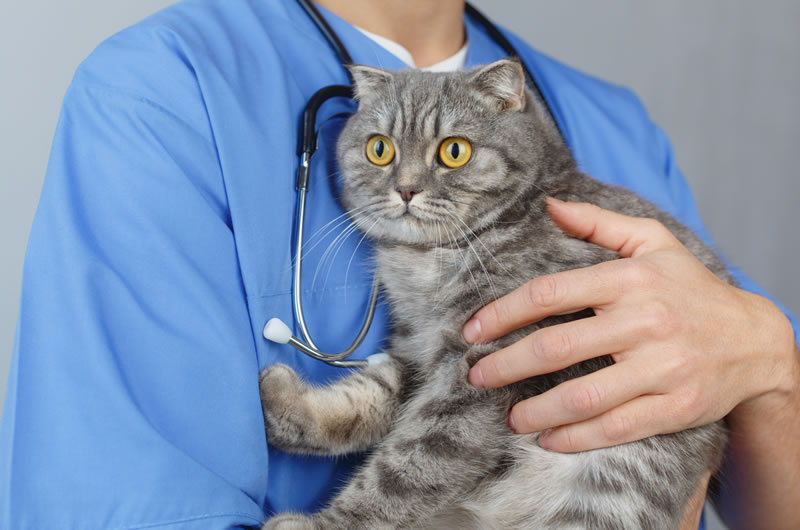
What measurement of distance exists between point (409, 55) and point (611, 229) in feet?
2.18

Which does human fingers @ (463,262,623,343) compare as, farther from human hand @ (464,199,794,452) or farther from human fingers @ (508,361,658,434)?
human fingers @ (508,361,658,434)

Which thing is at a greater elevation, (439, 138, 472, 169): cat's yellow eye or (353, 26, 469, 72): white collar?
(353, 26, 469, 72): white collar

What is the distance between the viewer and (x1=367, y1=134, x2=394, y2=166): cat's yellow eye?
4.50ft

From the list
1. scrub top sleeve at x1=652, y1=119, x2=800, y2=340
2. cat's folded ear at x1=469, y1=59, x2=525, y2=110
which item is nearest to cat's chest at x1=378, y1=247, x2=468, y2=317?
cat's folded ear at x1=469, y1=59, x2=525, y2=110

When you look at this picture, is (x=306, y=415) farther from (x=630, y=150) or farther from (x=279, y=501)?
(x=630, y=150)

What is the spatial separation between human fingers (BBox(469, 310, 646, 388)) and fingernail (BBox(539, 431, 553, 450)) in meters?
0.11

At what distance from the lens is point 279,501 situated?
3.83 ft

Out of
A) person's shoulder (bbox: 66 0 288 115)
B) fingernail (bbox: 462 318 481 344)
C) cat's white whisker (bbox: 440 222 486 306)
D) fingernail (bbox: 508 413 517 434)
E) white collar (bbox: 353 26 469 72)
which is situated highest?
person's shoulder (bbox: 66 0 288 115)

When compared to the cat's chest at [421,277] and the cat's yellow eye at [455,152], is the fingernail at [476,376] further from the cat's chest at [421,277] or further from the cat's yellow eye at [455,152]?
the cat's yellow eye at [455,152]

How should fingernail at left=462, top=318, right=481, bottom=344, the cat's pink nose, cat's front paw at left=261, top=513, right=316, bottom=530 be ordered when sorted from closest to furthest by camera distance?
cat's front paw at left=261, top=513, right=316, bottom=530
fingernail at left=462, top=318, right=481, bottom=344
the cat's pink nose

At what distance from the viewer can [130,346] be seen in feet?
3.19

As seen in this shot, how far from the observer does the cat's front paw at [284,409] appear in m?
1.13

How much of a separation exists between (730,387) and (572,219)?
390mm

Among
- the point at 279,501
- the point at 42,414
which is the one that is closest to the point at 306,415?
the point at 279,501
